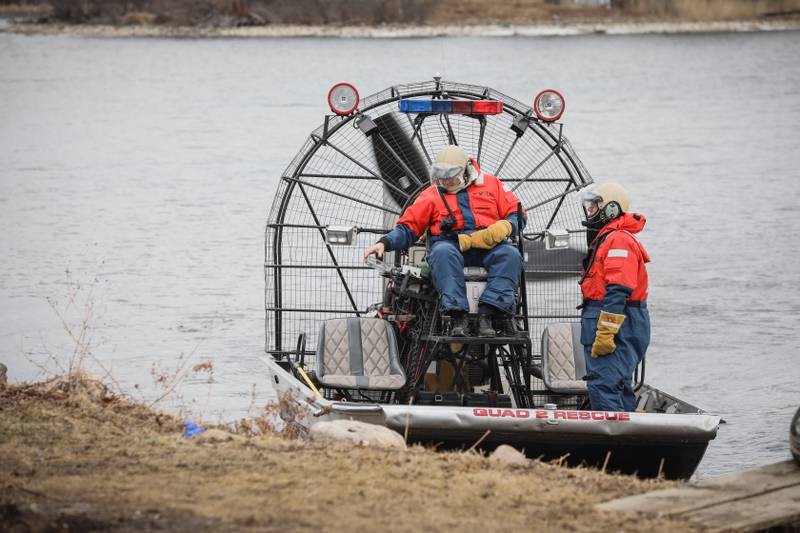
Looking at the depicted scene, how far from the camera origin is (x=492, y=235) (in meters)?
8.83

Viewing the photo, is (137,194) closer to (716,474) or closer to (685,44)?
(716,474)

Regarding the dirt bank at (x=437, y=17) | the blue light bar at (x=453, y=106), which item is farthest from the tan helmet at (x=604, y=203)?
the dirt bank at (x=437, y=17)

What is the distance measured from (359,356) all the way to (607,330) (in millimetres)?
1981

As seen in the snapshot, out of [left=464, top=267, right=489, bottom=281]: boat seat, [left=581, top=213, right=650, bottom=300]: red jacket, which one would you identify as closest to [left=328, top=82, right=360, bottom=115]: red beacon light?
[left=464, top=267, right=489, bottom=281]: boat seat

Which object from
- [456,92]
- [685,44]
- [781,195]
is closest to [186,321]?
[456,92]

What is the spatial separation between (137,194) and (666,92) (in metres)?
27.3

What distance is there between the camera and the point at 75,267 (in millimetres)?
19875

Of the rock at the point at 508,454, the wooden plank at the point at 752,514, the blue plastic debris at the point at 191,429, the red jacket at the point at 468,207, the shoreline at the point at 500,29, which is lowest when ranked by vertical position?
the rock at the point at 508,454

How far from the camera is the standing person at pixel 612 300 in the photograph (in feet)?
27.7

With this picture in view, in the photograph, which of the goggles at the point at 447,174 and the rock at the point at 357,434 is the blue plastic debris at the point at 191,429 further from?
the goggles at the point at 447,174

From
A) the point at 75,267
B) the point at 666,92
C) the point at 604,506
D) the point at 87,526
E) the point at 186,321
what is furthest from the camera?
the point at 666,92

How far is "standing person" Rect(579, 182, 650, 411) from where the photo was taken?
8.44m

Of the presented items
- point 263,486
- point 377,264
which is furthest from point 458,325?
point 263,486

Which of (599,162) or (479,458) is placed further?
(599,162)
